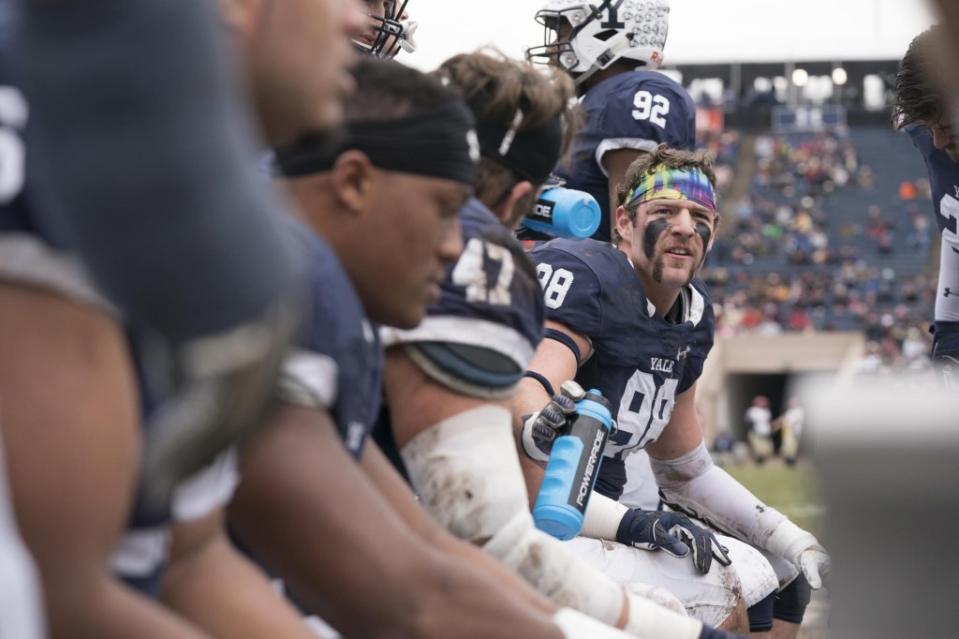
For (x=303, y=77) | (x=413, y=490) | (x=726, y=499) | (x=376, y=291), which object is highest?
(x=303, y=77)

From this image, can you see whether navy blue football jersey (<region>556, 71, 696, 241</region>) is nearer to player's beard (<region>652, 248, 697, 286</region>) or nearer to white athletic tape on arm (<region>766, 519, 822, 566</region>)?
player's beard (<region>652, 248, 697, 286</region>)

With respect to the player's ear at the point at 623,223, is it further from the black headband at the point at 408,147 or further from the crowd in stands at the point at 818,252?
the crowd in stands at the point at 818,252

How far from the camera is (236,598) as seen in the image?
6.59 ft

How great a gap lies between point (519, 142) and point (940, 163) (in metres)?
3.13

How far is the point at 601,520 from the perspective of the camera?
4.52 m

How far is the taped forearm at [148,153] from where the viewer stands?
120 centimetres

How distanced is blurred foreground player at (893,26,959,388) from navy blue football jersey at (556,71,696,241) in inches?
32.0

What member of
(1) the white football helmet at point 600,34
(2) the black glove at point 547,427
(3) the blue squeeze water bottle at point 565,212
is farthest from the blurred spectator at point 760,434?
(2) the black glove at point 547,427

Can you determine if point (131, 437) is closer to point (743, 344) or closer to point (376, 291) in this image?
point (376, 291)

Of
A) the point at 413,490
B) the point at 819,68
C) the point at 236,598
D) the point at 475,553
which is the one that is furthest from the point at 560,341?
the point at 819,68

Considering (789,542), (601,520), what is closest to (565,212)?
(601,520)

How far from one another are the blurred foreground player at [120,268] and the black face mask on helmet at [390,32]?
9.65 feet

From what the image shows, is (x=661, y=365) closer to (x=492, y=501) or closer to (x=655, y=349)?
(x=655, y=349)

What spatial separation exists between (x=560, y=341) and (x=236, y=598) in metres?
2.80
